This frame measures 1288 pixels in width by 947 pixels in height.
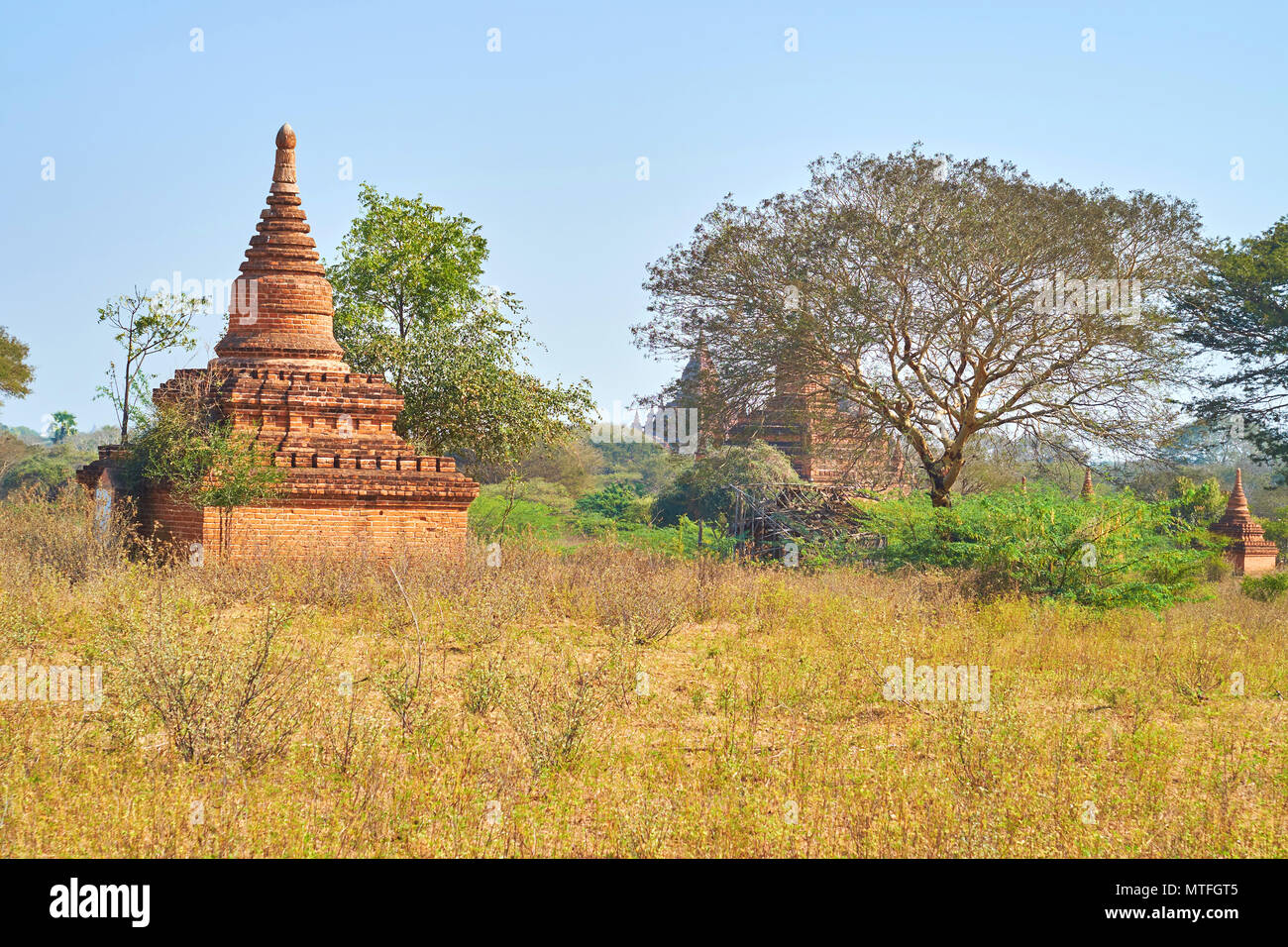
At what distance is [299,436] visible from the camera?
14602 mm

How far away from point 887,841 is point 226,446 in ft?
A: 33.4

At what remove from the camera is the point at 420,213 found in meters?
21.6

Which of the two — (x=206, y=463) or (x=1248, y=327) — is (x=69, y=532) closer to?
(x=206, y=463)

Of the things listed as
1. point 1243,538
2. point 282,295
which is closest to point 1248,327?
point 1243,538

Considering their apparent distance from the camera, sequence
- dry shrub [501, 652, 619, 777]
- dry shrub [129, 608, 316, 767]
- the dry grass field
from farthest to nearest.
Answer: dry shrub [501, 652, 619, 777] → dry shrub [129, 608, 316, 767] → the dry grass field

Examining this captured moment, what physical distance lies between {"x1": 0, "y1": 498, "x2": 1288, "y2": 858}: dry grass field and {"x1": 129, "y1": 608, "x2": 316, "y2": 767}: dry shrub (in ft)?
0.08

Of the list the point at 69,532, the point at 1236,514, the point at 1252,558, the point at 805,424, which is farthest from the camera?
the point at 1236,514

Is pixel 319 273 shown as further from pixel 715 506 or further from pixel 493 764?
pixel 715 506

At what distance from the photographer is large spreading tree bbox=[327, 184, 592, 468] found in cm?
1934

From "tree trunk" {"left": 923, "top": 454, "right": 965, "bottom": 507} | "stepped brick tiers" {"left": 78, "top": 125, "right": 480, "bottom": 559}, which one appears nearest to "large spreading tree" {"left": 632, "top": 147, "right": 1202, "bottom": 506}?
"tree trunk" {"left": 923, "top": 454, "right": 965, "bottom": 507}

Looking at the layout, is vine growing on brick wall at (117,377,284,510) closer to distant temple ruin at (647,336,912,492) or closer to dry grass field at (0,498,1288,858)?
dry grass field at (0,498,1288,858)

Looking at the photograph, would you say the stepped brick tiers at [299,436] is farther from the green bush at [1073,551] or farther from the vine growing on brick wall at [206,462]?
the green bush at [1073,551]

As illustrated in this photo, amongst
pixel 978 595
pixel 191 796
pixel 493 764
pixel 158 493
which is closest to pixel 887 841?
pixel 493 764

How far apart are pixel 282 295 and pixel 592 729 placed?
10.2 metres
